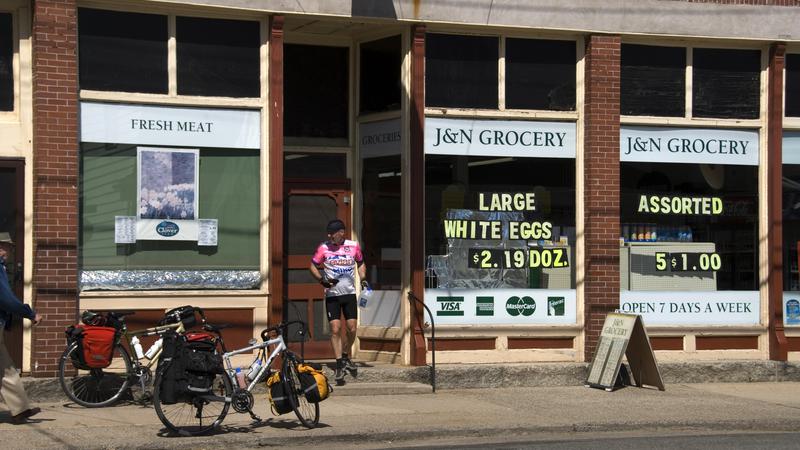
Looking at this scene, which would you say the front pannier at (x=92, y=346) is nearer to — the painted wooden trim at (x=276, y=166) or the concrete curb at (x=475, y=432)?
the concrete curb at (x=475, y=432)

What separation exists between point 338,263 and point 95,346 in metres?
2.97

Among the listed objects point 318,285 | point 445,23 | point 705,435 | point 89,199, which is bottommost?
point 705,435

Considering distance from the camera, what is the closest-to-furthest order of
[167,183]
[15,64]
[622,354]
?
[15,64] → [167,183] → [622,354]

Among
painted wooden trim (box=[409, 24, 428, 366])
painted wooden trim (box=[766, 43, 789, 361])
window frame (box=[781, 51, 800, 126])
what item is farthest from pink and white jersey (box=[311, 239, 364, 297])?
window frame (box=[781, 51, 800, 126])

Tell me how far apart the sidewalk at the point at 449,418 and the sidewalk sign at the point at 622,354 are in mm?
204

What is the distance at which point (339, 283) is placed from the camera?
43.1 feet

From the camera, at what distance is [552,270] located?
47.4 ft

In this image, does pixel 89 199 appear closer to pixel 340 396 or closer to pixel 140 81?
pixel 140 81

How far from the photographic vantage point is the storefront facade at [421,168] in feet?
41.3

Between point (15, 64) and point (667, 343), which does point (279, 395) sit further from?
point (667, 343)

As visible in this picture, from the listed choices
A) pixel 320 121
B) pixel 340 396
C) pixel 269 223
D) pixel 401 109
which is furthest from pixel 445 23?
pixel 340 396

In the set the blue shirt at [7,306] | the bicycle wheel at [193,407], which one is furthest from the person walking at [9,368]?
the bicycle wheel at [193,407]

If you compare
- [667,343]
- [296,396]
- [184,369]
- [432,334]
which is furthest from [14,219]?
[667,343]

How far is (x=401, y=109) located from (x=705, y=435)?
17.5ft
